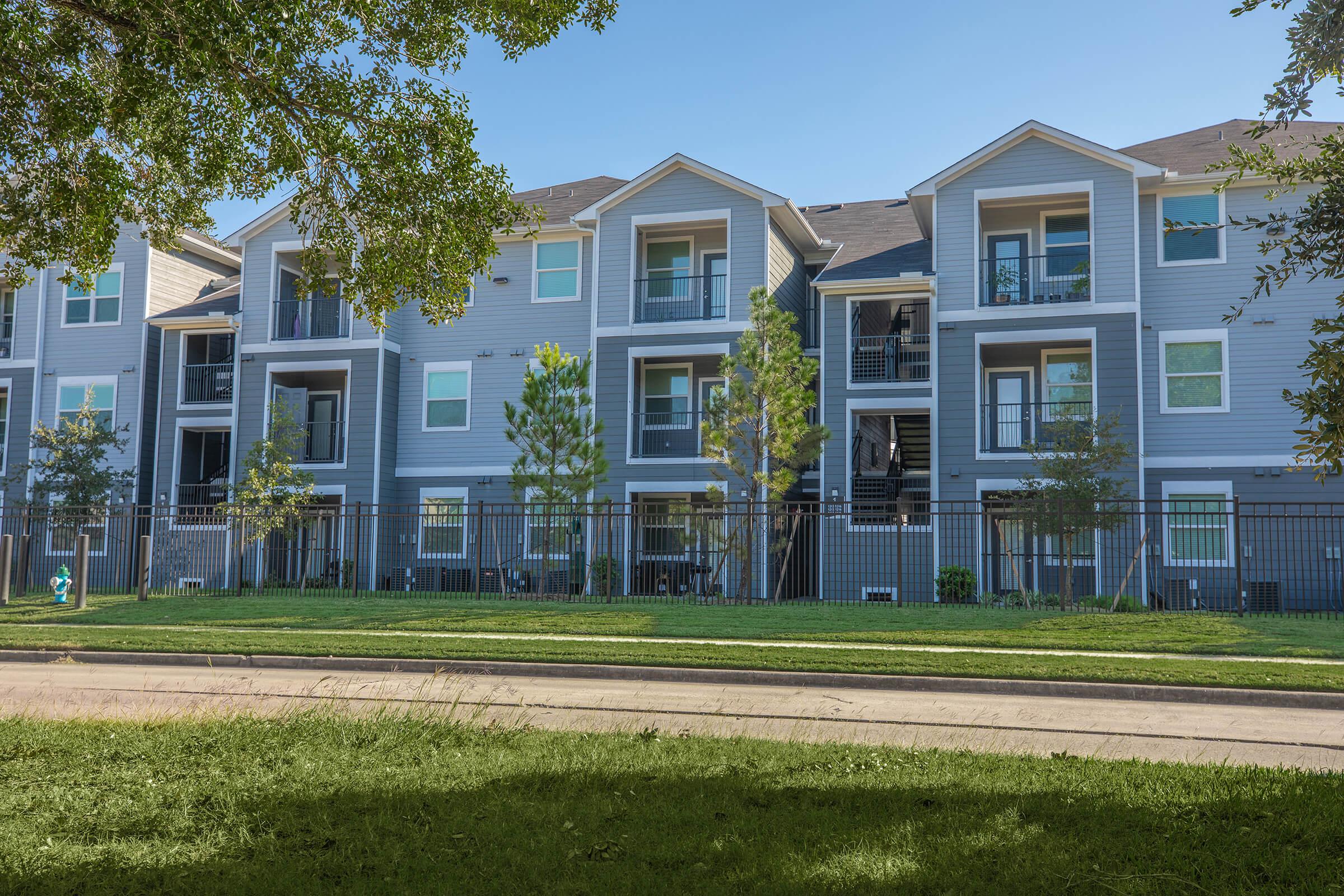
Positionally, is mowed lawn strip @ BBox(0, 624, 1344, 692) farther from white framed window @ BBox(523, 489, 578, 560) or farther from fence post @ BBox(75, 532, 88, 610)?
white framed window @ BBox(523, 489, 578, 560)

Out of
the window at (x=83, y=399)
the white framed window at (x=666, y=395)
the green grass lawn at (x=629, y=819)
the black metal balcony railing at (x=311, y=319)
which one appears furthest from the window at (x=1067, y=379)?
the window at (x=83, y=399)

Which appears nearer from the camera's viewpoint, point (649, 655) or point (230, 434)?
point (649, 655)

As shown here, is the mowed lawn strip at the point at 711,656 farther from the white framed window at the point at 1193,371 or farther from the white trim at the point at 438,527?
the white framed window at the point at 1193,371

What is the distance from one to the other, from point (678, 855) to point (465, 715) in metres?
5.09

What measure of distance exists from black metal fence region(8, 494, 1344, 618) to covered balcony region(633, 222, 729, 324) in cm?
493

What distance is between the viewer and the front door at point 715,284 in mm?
27203

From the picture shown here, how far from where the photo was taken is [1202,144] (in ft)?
89.5

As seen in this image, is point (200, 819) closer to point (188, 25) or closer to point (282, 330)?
point (188, 25)

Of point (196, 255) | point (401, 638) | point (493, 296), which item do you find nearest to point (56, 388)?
point (196, 255)

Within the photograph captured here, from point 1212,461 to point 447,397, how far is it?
61.9ft

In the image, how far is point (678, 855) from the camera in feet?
15.7

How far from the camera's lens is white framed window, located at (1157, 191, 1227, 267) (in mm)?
24781

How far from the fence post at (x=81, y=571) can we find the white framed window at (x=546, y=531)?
847 cm

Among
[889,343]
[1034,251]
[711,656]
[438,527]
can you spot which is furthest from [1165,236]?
[438,527]
